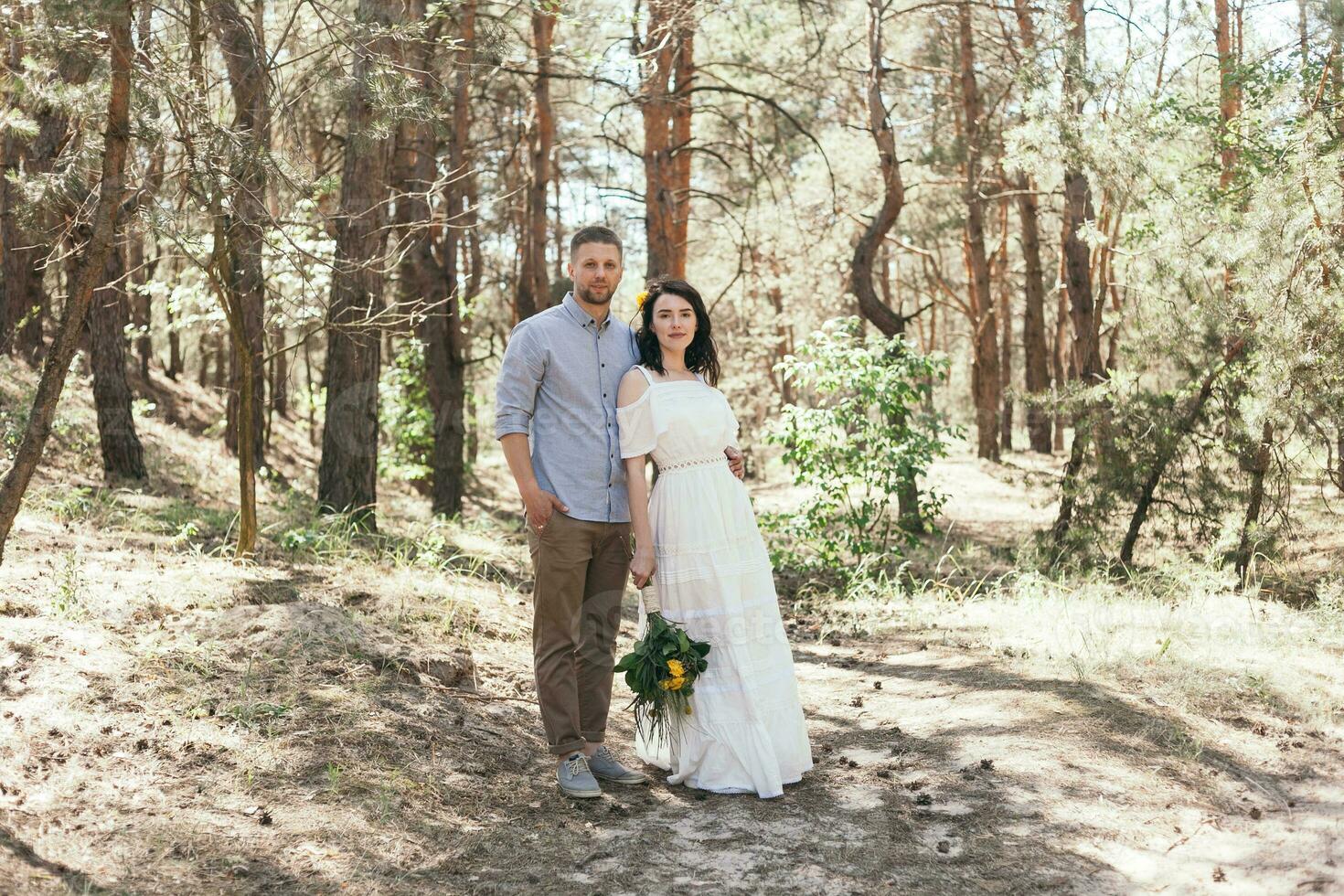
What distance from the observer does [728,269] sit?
83.2 ft

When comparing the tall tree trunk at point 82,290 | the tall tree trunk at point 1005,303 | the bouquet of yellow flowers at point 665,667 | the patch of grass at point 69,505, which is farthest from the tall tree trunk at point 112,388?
the tall tree trunk at point 1005,303

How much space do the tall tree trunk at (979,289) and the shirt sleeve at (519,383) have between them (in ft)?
44.8

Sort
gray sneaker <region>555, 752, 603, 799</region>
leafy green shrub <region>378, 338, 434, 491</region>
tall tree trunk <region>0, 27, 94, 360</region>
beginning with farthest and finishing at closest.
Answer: leafy green shrub <region>378, 338, 434, 491</region> → tall tree trunk <region>0, 27, 94, 360</region> → gray sneaker <region>555, 752, 603, 799</region>

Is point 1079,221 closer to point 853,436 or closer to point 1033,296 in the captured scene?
point 853,436

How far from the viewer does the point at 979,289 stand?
2016 cm

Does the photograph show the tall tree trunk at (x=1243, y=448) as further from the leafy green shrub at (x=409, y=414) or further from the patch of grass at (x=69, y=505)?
the leafy green shrub at (x=409, y=414)

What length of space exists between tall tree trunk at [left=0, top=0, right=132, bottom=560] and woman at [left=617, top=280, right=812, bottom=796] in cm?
225

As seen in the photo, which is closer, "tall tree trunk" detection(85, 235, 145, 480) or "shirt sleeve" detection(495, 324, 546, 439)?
"shirt sleeve" detection(495, 324, 546, 439)

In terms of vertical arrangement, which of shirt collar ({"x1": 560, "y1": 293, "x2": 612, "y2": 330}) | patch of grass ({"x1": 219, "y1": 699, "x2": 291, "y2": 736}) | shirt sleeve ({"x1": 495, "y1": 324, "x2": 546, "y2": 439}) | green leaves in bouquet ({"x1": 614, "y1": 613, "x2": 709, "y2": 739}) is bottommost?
patch of grass ({"x1": 219, "y1": 699, "x2": 291, "y2": 736})

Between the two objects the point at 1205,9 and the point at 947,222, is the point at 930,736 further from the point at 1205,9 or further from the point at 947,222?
the point at 947,222

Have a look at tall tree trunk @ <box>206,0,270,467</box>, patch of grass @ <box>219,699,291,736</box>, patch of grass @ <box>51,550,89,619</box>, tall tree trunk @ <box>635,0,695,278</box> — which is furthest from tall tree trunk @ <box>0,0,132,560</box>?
tall tree trunk @ <box>635,0,695,278</box>

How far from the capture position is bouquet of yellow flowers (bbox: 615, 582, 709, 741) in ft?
13.8

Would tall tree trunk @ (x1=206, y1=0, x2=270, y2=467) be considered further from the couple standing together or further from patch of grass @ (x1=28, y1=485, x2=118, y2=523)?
the couple standing together

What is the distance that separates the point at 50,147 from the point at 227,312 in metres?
4.87
